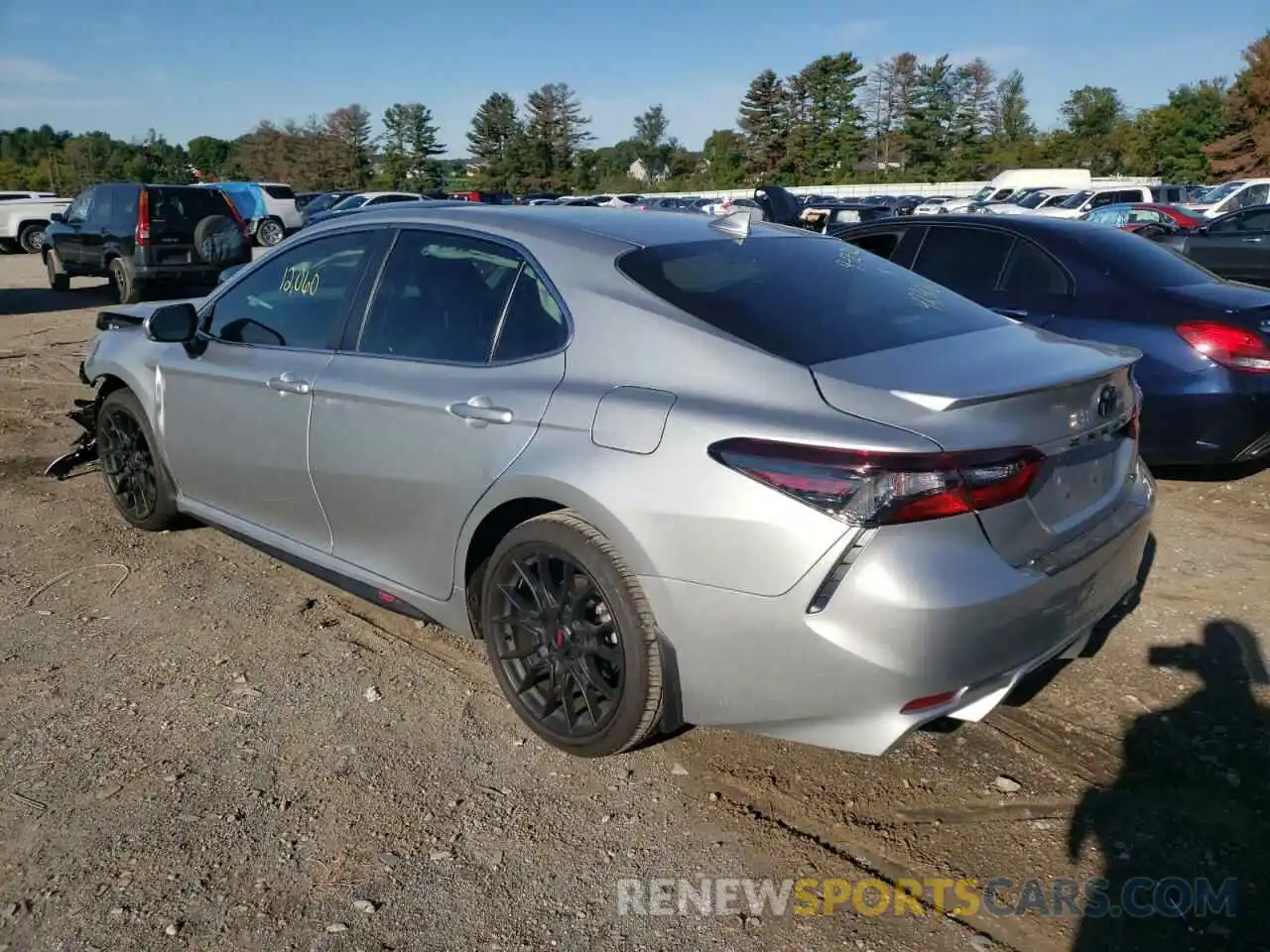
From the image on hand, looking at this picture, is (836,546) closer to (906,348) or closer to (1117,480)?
(906,348)

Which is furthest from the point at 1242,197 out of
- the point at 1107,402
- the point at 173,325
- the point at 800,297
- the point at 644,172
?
the point at 644,172

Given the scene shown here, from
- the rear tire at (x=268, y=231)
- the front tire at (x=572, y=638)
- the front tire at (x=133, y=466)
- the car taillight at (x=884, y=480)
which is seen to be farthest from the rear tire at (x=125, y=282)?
the rear tire at (x=268, y=231)

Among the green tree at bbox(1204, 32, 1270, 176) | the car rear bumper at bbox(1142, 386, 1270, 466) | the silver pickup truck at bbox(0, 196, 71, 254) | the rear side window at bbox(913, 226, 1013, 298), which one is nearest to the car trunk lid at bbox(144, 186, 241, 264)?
the rear side window at bbox(913, 226, 1013, 298)

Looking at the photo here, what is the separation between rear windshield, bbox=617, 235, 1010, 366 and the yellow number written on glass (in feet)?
4.80

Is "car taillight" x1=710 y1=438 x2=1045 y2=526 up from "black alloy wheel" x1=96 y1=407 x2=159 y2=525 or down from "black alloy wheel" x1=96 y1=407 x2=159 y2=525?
up

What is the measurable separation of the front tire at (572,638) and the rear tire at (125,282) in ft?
44.3

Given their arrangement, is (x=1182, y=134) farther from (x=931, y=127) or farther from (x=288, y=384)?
(x=288, y=384)

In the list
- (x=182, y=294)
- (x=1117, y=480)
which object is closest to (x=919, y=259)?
(x=1117, y=480)

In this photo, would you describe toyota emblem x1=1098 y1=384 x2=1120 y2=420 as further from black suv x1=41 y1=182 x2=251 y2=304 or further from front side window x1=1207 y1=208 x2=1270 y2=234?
front side window x1=1207 y1=208 x2=1270 y2=234

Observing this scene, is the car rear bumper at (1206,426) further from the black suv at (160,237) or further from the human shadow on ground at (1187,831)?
the black suv at (160,237)

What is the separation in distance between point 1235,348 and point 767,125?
279 feet

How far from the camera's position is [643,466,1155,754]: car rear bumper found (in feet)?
7.96

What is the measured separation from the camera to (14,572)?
466cm

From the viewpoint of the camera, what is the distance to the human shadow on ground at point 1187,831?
239 centimetres
